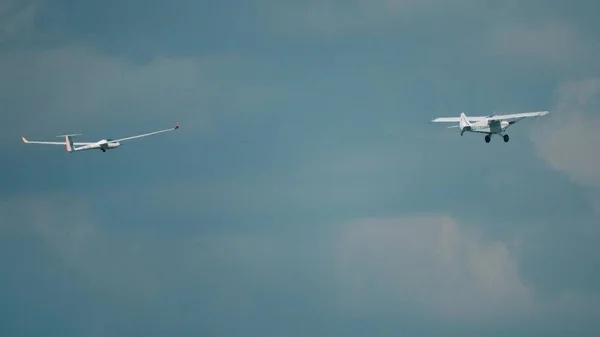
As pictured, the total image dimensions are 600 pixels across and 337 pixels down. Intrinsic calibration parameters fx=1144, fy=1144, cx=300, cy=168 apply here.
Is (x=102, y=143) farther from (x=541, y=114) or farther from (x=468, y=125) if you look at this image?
(x=541, y=114)

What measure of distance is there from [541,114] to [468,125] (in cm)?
1215

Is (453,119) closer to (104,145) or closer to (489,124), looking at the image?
(489,124)

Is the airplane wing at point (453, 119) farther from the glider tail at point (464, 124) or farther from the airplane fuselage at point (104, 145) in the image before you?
the airplane fuselage at point (104, 145)

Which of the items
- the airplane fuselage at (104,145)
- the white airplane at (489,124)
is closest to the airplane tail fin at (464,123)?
the white airplane at (489,124)

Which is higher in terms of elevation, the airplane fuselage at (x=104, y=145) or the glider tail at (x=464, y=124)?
the glider tail at (x=464, y=124)

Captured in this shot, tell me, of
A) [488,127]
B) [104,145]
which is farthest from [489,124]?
[104,145]

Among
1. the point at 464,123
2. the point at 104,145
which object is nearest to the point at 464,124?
the point at 464,123

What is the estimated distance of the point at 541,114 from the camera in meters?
182

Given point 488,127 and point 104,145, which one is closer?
point 104,145

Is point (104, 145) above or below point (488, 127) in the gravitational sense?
below

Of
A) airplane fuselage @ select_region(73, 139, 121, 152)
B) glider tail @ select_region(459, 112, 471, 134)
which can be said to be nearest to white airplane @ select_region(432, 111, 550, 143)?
glider tail @ select_region(459, 112, 471, 134)

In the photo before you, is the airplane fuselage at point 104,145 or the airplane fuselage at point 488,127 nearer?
the airplane fuselage at point 104,145

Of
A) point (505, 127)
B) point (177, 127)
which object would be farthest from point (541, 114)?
point (177, 127)

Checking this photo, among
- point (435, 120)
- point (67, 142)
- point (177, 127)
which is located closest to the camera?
point (177, 127)
